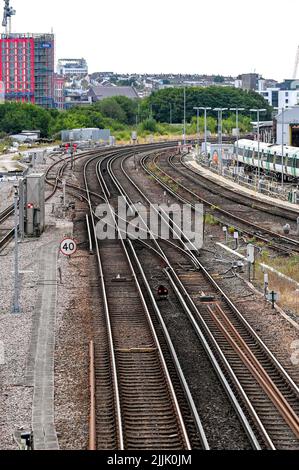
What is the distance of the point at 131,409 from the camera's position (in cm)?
1249

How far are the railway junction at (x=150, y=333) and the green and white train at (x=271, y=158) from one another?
45.0 feet

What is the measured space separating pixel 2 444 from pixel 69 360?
12.8 ft

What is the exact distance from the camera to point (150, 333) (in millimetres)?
16625

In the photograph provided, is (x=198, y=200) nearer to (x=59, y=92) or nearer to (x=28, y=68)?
(x=28, y=68)

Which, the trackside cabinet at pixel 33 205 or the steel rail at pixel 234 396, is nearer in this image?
the steel rail at pixel 234 396

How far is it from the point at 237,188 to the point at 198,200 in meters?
6.88

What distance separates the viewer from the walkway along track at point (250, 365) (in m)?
11.8

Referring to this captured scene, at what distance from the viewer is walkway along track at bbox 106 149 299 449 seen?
11805mm

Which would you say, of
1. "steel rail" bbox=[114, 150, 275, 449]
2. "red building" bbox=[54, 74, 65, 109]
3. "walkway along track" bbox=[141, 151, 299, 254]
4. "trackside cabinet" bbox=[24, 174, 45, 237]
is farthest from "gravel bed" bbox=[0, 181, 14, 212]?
"red building" bbox=[54, 74, 65, 109]

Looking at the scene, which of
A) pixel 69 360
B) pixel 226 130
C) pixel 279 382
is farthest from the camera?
pixel 226 130

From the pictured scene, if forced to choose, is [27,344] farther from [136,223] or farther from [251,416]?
[136,223]

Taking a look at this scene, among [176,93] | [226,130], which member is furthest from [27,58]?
[226,130]

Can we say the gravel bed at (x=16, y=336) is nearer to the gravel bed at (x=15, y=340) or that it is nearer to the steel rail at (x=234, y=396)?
the gravel bed at (x=15, y=340)

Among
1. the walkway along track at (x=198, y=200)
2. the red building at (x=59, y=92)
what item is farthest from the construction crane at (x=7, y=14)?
the walkway along track at (x=198, y=200)
